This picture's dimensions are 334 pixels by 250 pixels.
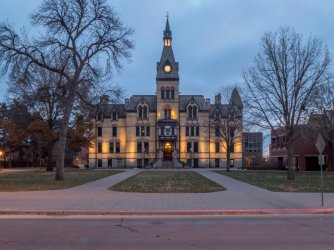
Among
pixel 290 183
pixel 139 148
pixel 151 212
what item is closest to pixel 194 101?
pixel 139 148

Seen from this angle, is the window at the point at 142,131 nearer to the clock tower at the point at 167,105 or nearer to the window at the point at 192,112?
the clock tower at the point at 167,105

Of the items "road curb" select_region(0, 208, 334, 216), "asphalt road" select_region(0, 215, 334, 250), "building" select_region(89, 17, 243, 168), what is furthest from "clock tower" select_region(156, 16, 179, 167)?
"asphalt road" select_region(0, 215, 334, 250)

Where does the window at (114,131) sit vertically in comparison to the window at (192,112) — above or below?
below

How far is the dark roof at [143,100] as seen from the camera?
3811 inches

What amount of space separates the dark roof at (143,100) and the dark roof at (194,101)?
5.30 metres

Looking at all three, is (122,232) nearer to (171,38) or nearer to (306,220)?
(306,220)

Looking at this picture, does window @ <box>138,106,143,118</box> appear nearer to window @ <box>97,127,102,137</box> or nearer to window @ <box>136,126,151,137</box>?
window @ <box>136,126,151,137</box>

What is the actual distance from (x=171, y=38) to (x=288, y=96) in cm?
5929

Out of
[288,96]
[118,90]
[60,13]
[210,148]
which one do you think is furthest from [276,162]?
[60,13]

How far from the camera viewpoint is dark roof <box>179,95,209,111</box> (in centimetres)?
9700

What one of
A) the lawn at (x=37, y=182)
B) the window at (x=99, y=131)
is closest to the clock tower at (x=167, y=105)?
the window at (x=99, y=131)

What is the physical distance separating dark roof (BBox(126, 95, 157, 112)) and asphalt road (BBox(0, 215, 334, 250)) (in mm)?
80613

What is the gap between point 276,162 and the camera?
8194 centimetres

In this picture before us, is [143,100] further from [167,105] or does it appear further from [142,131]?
[142,131]
